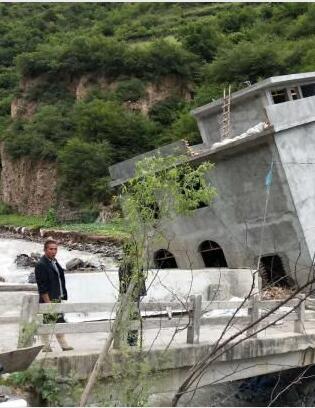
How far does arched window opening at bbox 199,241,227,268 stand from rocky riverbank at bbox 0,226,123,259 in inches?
217

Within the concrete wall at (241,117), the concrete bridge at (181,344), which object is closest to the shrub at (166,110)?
the concrete wall at (241,117)

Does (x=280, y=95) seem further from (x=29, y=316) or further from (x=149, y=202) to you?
(x=29, y=316)

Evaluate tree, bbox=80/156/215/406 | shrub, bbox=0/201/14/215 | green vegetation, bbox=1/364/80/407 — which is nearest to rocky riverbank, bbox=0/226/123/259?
shrub, bbox=0/201/14/215

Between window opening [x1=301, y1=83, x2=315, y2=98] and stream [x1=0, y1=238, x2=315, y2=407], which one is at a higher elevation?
window opening [x1=301, y1=83, x2=315, y2=98]

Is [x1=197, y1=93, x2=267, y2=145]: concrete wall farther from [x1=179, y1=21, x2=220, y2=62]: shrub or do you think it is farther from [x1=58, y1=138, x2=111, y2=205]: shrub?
[x1=179, y1=21, x2=220, y2=62]: shrub

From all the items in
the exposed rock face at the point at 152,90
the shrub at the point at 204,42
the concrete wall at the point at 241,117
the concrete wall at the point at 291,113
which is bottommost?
the concrete wall at the point at 291,113

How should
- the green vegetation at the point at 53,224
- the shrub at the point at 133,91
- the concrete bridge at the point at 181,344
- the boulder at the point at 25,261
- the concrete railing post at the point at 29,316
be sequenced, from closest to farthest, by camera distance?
the concrete railing post at the point at 29,316, the concrete bridge at the point at 181,344, the boulder at the point at 25,261, the green vegetation at the point at 53,224, the shrub at the point at 133,91

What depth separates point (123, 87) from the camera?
161 ft

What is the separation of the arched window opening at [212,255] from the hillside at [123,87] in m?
18.0

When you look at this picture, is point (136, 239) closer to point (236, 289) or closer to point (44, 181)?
point (236, 289)

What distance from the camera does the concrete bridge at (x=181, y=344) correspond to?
22.6 ft

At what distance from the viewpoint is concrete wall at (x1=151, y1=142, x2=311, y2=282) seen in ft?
52.0

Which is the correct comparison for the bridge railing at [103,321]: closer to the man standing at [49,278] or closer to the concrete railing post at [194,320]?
the concrete railing post at [194,320]

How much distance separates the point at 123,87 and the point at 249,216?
3407 centimetres
